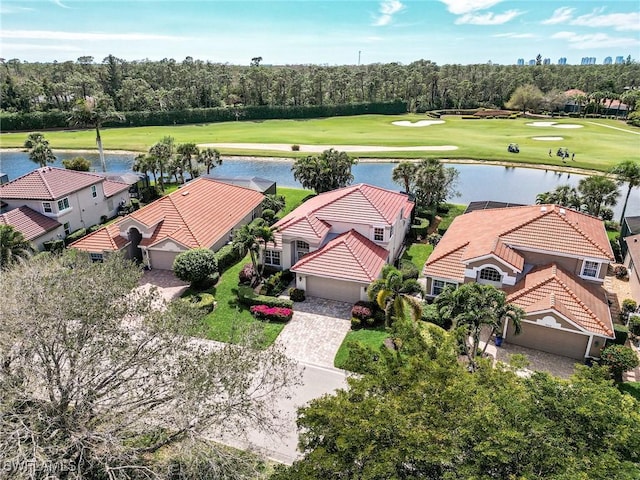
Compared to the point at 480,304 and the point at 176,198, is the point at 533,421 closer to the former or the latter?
the point at 480,304

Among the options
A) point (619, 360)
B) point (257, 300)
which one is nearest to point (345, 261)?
point (257, 300)

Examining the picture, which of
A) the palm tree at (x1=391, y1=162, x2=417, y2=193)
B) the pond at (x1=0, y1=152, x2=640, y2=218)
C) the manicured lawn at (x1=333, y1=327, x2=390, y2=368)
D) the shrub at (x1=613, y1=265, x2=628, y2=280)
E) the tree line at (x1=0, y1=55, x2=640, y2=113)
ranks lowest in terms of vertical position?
the manicured lawn at (x1=333, y1=327, x2=390, y2=368)

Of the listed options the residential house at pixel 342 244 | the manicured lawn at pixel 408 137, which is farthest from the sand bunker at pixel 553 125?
the residential house at pixel 342 244

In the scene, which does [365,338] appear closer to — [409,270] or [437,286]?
[437,286]

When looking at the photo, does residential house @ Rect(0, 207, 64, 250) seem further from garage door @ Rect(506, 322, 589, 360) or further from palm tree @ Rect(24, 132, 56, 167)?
garage door @ Rect(506, 322, 589, 360)

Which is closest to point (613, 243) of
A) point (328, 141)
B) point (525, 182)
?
point (525, 182)

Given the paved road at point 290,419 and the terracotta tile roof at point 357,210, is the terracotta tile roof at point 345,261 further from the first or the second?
the paved road at point 290,419

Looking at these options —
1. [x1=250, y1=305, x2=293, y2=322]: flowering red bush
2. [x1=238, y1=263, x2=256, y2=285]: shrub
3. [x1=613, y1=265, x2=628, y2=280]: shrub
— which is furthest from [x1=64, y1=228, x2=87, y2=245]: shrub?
[x1=613, y1=265, x2=628, y2=280]: shrub
